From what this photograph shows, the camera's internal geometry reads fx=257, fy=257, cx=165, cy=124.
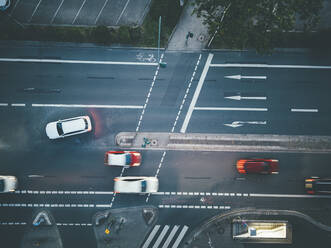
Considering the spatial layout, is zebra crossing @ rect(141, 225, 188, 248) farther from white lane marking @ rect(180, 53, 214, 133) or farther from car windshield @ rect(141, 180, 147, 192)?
white lane marking @ rect(180, 53, 214, 133)

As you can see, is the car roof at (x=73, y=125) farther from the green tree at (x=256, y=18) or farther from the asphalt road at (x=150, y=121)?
the green tree at (x=256, y=18)

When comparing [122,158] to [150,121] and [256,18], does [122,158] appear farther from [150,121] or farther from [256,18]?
[256,18]

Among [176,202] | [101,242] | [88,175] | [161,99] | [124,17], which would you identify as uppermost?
[124,17]

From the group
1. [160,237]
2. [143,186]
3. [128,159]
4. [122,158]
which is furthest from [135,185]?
[160,237]

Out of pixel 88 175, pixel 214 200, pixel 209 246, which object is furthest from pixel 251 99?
pixel 88 175

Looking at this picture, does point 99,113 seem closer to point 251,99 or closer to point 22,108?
point 22,108

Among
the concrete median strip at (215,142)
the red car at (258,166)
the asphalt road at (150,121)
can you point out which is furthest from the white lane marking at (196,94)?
the red car at (258,166)

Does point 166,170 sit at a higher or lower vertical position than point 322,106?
lower
